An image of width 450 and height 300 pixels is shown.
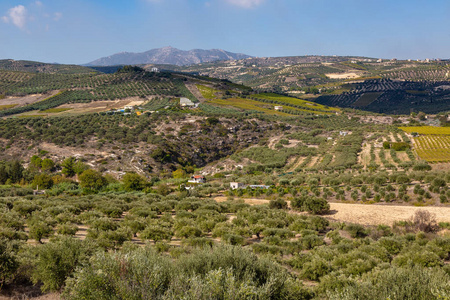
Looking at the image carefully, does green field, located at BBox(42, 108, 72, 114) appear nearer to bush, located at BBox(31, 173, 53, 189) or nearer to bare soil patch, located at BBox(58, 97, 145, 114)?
bare soil patch, located at BBox(58, 97, 145, 114)

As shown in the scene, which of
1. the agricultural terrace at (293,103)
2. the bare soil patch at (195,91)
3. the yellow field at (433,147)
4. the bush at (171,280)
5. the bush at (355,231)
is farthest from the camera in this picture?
the agricultural terrace at (293,103)

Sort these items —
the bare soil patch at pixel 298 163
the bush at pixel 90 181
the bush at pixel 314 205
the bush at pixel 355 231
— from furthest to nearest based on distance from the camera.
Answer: the bare soil patch at pixel 298 163 → the bush at pixel 90 181 → the bush at pixel 314 205 → the bush at pixel 355 231

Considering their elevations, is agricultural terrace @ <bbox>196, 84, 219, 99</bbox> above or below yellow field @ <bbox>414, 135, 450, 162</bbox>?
above

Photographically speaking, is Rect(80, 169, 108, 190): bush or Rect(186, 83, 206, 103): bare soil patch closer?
Rect(80, 169, 108, 190): bush

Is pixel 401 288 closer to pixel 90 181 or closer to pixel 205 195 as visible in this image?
pixel 205 195

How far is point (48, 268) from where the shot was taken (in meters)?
10.9

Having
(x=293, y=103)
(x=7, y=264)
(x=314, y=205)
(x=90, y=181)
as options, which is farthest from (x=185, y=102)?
(x=7, y=264)

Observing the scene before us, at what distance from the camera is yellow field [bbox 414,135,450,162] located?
163 ft

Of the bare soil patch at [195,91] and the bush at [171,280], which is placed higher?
the bare soil patch at [195,91]

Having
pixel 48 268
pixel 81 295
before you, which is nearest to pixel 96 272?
pixel 81 295

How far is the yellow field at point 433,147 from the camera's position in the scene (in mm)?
49781

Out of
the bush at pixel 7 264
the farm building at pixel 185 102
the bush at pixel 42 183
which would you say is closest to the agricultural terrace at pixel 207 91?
the farm building at pixel 185 102

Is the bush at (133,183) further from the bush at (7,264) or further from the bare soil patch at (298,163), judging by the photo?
the bush at (7,264)

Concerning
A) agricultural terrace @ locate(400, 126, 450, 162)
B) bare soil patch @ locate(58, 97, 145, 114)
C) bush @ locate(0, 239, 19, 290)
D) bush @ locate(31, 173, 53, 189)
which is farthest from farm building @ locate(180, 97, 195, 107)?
bush @ locate(0, 239, 19, 290)
